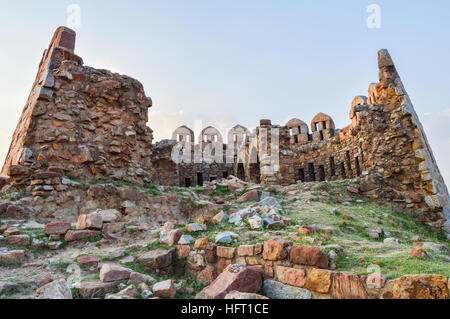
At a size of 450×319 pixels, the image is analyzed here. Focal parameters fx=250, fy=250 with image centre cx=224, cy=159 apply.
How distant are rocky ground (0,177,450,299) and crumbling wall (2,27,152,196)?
0.96 meters

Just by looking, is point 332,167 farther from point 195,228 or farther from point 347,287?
point 347,287

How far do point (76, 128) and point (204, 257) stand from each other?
521cm

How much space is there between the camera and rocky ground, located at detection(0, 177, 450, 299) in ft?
7.62

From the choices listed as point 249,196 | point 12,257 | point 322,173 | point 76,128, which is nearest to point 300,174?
point 322,173

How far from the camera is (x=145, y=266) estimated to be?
9.91 feet

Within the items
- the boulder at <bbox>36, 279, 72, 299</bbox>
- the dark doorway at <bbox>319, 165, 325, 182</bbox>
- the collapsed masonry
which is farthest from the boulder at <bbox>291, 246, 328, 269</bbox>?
the dark doorway at <bbox>319, 165, 325, 182</bbox>

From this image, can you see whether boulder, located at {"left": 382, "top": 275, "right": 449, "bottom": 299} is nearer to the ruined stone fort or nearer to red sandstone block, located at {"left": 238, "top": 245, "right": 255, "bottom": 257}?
red sandstone block, located at {"left": 238, "top": 245, "right": 255, "bottom": 257}

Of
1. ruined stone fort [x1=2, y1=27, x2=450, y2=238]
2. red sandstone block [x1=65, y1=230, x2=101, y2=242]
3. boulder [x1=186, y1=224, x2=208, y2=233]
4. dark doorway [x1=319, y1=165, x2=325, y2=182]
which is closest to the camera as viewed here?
boulder [x1=186, y1=224, x2=208, y2=233]

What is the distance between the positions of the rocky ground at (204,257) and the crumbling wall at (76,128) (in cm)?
96

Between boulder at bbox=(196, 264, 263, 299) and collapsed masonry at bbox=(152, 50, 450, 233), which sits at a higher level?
collapsed masonry at bbox=(152, 50, 450, 233)

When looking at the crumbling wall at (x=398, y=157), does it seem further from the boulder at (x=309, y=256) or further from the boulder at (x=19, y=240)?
the boulder at (x=19, y=240)

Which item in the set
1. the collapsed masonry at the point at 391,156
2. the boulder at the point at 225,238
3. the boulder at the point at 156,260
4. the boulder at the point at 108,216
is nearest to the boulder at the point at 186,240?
the boulder at the point at 156,260

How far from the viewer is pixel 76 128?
6363 mm

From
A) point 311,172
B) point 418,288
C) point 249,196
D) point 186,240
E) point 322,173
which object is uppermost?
point 311,172
